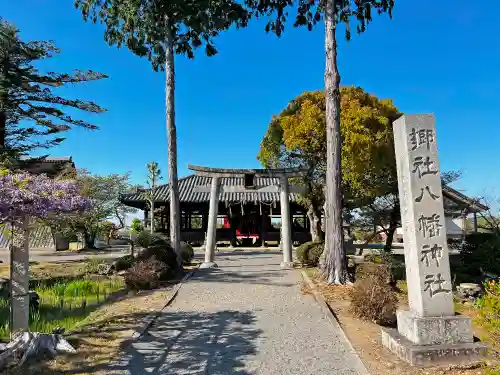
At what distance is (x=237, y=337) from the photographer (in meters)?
6.19

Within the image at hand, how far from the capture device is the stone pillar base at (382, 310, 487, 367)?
4.96 meters

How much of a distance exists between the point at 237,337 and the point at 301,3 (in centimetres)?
1117

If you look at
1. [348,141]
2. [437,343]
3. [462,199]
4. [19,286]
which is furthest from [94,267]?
[462,199]

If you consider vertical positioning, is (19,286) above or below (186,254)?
above

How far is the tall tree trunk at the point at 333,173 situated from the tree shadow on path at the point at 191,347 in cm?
419

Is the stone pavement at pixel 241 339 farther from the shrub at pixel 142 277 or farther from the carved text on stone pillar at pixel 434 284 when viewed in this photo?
the carved text on stone pillar at pixel 434 284

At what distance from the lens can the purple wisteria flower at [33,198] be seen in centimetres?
432

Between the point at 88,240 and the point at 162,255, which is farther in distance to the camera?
the point at 88,240

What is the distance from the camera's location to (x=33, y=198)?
446cm

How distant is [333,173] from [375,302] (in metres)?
4.80

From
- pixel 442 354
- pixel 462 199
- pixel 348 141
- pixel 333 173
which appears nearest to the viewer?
pixel 442 354

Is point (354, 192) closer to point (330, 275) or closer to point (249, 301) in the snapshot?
point (330, 275)

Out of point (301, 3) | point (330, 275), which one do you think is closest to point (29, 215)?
point (330, 275)

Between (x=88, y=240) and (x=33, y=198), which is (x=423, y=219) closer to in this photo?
(x=33, y=198)
